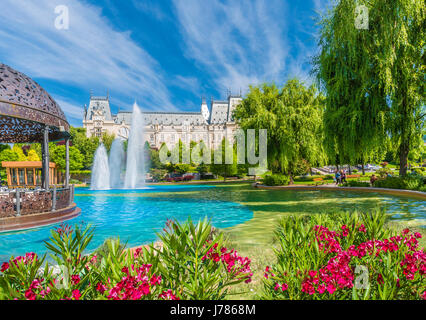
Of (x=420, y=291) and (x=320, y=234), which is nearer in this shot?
(x=420, y=291)

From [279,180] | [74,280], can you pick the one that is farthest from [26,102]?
[279,180]

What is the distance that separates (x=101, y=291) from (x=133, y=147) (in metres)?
36.1

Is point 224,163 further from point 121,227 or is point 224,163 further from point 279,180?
point 121,227

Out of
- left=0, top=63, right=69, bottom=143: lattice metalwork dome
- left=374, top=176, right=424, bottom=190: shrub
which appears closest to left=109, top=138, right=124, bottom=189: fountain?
left=0, top=63, right=69, bottom=143: lattice metalwork dome

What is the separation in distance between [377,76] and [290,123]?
9.49m

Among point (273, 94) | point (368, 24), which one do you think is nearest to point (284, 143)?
point (273, 94)

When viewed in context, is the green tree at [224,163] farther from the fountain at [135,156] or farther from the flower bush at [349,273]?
the flower bush at [349,273]

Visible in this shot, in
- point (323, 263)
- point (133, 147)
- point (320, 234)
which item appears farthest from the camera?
point (133, 147)

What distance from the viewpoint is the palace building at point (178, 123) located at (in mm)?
102062

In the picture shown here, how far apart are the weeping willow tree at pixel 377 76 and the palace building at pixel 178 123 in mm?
88561

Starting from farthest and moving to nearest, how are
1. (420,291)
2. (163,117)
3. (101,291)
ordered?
1. (163,117)
2. (420,291)
3. (101,291)

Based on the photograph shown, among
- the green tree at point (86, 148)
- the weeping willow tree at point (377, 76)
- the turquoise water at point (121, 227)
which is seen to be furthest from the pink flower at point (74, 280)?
the green tree at point (86, 148)

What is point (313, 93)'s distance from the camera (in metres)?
24.0

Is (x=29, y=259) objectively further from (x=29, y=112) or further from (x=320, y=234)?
(x=29, y=112)
